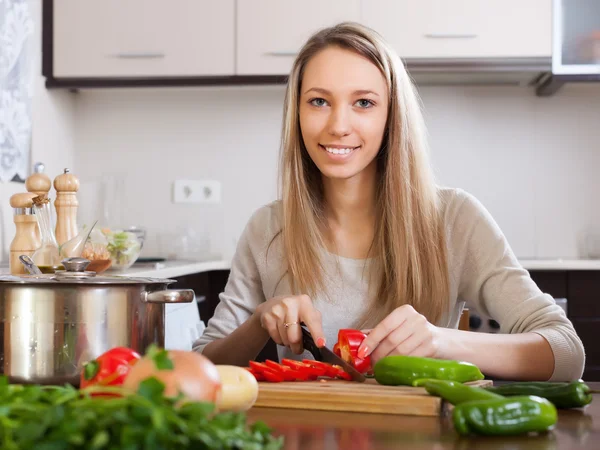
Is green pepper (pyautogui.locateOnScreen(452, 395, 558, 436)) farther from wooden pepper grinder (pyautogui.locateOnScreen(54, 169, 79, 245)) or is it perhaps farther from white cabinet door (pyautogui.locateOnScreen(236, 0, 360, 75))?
white cabinet door (pyautogui.locateOnScreen(236, 0, 360, 75))

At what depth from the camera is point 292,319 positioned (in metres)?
1.34

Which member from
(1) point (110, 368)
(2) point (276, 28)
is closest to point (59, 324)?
(1) point (110, 368)

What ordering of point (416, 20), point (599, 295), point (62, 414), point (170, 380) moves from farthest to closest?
point (416, 20)
point (599, 295)
point (170, 380)
point (62, 414)

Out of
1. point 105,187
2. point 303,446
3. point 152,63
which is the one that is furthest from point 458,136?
point 303,446

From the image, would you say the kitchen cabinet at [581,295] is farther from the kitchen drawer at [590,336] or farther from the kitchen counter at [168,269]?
the kitchen counter at [168,269]

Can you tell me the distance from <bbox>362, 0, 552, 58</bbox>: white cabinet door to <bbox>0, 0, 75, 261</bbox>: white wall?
4.20ft

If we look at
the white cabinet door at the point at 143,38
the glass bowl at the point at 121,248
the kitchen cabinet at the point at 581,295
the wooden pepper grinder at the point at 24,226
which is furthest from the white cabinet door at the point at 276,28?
the wooden pepper grinder at the point at 24,226

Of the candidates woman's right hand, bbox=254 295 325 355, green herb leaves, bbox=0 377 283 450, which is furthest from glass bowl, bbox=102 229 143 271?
green herb leaves, bbox=0 377 283 450

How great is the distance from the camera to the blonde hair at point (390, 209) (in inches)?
65.7

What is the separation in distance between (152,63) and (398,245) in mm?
1920

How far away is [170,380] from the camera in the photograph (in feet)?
2.22

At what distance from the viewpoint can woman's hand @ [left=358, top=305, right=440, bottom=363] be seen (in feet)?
4.00

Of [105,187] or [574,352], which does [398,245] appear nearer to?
[574,352]

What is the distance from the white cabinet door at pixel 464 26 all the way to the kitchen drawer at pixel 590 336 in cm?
100
